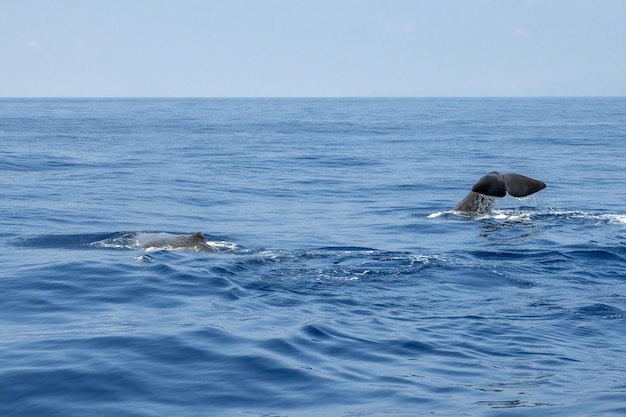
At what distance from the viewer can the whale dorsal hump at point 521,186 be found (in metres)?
19.5

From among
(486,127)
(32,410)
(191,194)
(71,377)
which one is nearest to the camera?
(32,410)

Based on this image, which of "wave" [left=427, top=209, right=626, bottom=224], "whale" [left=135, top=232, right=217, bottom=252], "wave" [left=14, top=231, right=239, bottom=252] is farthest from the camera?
"wave" [left=427, top=209, right=626, bottom=224]

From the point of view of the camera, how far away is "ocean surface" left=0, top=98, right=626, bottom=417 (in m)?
9.07

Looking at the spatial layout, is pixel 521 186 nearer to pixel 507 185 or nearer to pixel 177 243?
pixel 507 185

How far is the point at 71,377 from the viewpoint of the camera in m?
9.55

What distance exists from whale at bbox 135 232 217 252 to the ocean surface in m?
0.19

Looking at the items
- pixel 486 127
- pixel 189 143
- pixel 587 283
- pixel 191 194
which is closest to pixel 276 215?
pixel 191 194

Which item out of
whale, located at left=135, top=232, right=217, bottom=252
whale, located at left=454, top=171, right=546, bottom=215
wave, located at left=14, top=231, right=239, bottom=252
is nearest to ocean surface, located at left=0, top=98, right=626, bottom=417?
wave, located at left=14, top=231, right=239, bottom=252

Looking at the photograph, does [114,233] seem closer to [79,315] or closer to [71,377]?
[79,315]

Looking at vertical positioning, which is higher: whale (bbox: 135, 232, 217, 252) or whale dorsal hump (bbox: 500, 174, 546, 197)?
whale dorsal hump (bbox: 500, 174, 546, 197)

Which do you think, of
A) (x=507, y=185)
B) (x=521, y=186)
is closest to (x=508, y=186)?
(x=507, y=185)

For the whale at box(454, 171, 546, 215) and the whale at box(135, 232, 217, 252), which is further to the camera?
the whale at box(454, 171, 546, 215)

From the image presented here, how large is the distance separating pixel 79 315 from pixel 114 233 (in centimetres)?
687

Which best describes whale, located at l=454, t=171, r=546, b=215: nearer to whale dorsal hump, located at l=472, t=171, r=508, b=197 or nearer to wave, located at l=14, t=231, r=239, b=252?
whale dorsal hump, located at l=472, t=171, r=508, b=197
